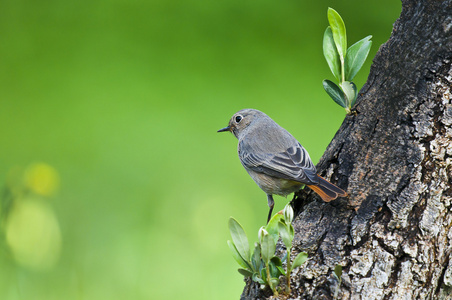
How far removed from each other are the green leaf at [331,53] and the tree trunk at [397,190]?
0.36ft

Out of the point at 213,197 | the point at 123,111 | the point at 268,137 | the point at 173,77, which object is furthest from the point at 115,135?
the point at 268,137

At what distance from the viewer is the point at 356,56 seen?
1411 mm

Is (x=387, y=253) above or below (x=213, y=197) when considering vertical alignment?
above

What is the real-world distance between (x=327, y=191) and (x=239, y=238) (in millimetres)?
306

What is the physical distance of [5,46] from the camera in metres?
3.50

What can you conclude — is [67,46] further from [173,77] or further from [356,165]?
[356,165]

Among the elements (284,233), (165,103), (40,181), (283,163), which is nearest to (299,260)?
(284,233)

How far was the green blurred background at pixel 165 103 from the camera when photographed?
297 centimetres

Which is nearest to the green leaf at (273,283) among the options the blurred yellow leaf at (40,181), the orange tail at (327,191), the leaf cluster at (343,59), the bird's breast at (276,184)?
the orange tail at (327,191)

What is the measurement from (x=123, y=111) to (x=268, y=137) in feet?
5.55

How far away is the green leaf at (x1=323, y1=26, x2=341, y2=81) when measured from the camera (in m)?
1.42

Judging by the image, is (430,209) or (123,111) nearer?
(430,209)

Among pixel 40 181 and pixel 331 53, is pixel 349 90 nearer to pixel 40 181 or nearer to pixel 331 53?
pixel 331 53

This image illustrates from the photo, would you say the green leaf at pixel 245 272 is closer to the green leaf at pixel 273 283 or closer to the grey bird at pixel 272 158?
the green leaf at pixel 273 283
